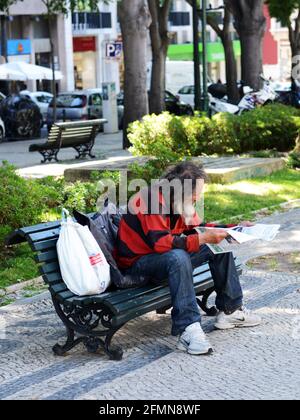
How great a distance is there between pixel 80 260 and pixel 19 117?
23.7 metres

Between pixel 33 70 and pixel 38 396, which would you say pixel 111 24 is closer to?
pixel 33 70

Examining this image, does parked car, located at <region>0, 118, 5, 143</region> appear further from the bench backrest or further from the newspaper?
the newspaper

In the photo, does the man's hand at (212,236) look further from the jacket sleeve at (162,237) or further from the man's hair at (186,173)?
the man's hair at (186,173)

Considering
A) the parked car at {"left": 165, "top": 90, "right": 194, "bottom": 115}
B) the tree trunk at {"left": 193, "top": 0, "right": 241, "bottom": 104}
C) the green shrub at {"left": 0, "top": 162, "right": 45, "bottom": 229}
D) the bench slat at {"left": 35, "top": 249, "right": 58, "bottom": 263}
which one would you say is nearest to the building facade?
the parked car at {"left": 165, "top": 90, "right": 194, "bottom": 115}

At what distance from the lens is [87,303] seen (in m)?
6.51

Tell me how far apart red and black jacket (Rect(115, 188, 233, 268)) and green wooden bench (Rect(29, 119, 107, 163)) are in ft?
41.9

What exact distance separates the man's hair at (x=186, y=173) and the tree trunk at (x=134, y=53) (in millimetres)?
12975

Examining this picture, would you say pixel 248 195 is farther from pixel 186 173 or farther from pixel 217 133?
pixel 186 173

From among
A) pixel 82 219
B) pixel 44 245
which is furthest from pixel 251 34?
pixel 44 245

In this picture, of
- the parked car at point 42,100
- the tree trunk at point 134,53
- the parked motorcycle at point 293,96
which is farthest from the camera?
the parked car at point 42,100

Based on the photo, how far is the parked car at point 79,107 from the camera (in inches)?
1307

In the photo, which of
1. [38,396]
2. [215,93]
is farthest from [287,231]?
[215,93]

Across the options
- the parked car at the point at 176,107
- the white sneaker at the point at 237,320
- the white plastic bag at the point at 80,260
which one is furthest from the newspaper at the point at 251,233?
the parked car at the point at 176,107

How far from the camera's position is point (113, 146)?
24703mm
